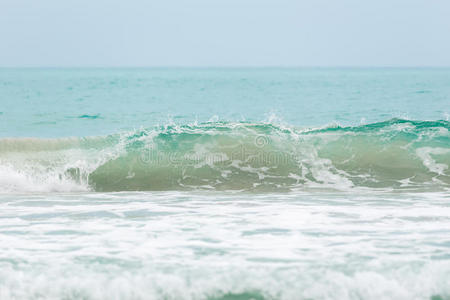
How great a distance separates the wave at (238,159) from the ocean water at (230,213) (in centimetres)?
4

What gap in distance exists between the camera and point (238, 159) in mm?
10992

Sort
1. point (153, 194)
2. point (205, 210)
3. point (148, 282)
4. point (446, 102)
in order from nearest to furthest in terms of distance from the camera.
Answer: point (148, 282) < point (205, 210) < point (153, 194) < point (446, 102)

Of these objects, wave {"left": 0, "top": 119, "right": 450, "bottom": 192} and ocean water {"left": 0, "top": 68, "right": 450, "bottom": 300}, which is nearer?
ocean water {"left": 0, "top": 68, "right": 450, "bottom": 300}

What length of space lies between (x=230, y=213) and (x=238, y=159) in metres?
4.19

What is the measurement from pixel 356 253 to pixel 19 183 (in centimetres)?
634

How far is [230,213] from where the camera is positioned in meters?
6.84

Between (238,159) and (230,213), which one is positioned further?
(238,159)

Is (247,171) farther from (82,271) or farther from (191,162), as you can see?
(82,271)

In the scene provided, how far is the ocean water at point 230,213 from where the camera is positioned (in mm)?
4297

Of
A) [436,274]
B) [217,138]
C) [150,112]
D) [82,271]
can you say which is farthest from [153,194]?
[150,112]

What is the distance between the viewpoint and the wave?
969cm

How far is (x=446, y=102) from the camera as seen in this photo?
91.8 ft

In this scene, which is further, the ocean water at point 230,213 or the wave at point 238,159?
the wave at point 238,159

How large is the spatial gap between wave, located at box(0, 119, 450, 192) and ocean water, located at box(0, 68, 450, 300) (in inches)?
1.4
